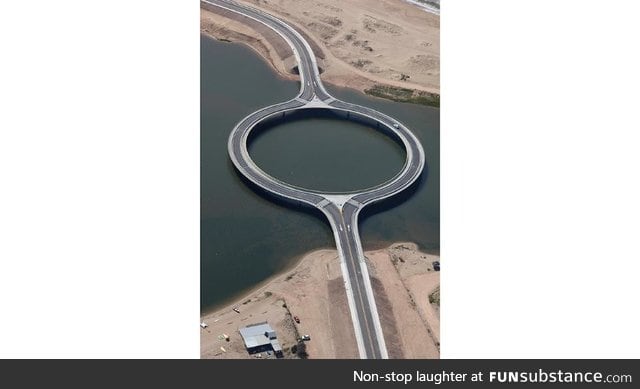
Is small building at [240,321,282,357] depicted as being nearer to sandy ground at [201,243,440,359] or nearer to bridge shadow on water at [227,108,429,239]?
sandy ground at [201,243,440,359]

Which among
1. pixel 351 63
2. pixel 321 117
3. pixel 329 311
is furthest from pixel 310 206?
pixel 351 63

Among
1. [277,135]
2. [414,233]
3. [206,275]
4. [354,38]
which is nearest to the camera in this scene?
[206,275]

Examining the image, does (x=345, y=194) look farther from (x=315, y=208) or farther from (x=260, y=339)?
(x=260, y=339)

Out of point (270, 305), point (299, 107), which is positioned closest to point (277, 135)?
point (299, 107)

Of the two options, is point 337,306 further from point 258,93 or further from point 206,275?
point 258,93

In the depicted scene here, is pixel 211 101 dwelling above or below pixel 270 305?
above

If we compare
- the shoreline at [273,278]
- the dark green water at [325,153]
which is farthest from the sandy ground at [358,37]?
the shoreline at [273,278]

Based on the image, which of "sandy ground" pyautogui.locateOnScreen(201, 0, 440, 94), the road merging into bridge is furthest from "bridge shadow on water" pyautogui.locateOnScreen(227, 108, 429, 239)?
"sandy ground" pyautogui.locateOnScreen(201, 0, 440, 94)
